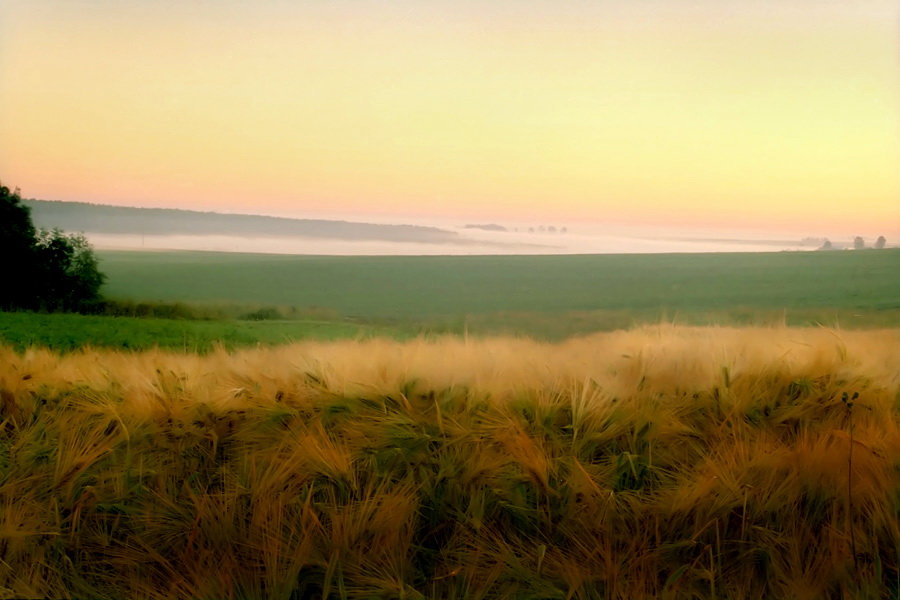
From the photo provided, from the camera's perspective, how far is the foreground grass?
5.32 feet

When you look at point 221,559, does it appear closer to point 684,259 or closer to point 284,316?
point 284,316

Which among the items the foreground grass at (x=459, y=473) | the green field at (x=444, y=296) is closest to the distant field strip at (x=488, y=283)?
the green field at (x=444, y=296)

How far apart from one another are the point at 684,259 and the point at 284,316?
4.44 feet

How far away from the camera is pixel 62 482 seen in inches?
70.7

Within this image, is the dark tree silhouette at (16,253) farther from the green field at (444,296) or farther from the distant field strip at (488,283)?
the distant field strip at (488,283)

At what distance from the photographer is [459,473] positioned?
1736 mm

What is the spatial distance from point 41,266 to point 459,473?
60.7 inches

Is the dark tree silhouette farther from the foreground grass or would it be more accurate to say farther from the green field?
the foreground grass

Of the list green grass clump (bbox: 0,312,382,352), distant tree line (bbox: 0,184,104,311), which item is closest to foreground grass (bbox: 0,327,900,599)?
green grass clump (bbox: 0,312,382,352)

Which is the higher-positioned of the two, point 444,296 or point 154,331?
point 444,296

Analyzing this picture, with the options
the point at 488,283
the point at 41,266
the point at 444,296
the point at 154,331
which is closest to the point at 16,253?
the point at 41,266

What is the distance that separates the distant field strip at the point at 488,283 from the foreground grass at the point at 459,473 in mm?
169

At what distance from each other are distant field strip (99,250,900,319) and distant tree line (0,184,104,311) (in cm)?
7

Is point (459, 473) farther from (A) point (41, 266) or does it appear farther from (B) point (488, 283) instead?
(A) point (41, 266)
